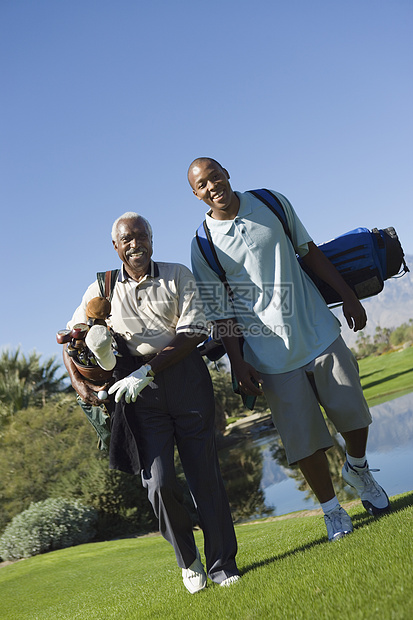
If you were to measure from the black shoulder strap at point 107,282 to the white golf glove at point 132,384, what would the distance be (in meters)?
0.65

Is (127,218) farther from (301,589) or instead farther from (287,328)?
(301,589)

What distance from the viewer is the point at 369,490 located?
4.50 meters

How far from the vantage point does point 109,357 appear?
3.65m

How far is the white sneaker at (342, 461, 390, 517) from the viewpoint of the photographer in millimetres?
4457

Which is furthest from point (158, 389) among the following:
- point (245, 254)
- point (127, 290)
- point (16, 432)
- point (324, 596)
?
point (16, 432)

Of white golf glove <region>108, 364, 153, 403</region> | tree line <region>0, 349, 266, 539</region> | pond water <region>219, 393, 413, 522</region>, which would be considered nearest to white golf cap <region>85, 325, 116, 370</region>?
white golf glove <region>108, 364, 153, 403</region>

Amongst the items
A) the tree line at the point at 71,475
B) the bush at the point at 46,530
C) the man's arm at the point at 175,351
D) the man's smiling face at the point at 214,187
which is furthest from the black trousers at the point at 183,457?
the bush at the point at 46,530

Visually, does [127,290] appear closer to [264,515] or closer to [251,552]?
[251,552]

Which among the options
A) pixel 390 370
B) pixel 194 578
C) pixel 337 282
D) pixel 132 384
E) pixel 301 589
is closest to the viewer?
pixel 301 589

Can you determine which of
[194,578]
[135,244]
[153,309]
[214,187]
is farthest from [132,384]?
Answer: [214,187]

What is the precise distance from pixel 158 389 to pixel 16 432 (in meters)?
17.0

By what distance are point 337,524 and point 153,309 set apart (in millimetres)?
1931

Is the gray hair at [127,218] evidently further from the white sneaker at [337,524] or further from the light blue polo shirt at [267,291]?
the white sneaker at [337,524]

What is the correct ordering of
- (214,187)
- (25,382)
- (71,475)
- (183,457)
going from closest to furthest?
(183,457) < (214,187) < (71,475) < (25,382)
